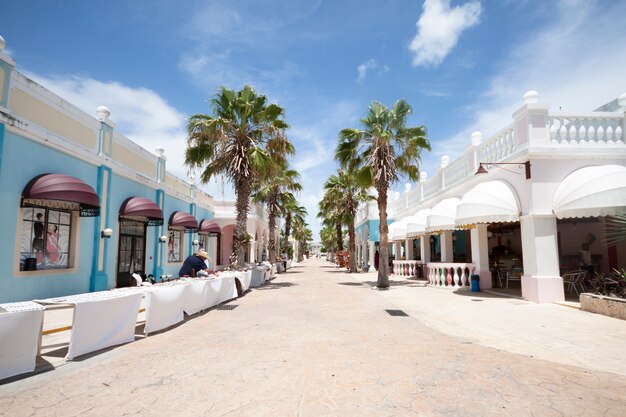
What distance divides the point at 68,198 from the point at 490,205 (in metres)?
12.9

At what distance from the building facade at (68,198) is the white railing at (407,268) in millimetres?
14922

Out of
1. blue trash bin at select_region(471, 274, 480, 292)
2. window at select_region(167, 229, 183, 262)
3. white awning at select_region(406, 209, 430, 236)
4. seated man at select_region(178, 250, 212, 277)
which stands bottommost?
blue trash bin at select_region(471, 274, 480, 292)

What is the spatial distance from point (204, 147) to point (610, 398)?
638 inches

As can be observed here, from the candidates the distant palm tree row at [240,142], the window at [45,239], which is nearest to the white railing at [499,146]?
the distant palm tree row at [240,142]

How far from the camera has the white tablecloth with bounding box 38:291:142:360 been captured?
5.65 metres

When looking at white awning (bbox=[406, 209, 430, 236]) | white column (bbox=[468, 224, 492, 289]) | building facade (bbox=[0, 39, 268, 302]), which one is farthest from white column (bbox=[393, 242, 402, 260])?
building facade (bbox=[0, 39, 268, 302])

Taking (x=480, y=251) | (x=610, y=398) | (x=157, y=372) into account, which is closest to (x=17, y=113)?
(x=157, y=372)

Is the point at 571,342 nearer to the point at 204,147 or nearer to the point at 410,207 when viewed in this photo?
the point at 204,147

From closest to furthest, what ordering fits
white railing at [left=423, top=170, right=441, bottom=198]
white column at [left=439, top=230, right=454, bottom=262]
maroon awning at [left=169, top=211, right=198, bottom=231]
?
white column at [left=439, top=230, right=454, bottom=262], white railing at [left=423, top=170, right=441, bottom=198], maroon awning at [left=169, top=211, right=198, bottom=231]

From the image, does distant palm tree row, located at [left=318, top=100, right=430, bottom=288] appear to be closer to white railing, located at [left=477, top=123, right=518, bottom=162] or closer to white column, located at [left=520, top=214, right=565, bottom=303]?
white railing, located at [left=477, top=123, right=518, bottom=162]

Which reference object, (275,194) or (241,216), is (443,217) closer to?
(241,216)

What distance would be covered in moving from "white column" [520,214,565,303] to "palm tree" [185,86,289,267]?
10642mm

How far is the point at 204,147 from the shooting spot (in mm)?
17000

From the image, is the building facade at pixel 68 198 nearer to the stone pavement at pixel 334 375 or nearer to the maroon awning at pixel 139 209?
the maroon awning at pixel 139 209
